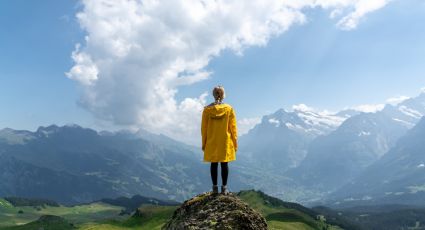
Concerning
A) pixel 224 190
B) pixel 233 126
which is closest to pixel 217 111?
pixel 233 126

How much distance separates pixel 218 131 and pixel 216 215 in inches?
146

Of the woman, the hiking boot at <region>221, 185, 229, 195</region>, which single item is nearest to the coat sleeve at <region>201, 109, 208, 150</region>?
the woman

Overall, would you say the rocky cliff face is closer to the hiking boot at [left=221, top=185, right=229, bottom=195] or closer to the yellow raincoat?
the hiking boot at [left=221, top=185, right=229, bottom=195]

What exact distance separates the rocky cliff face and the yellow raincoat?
1.79 meters

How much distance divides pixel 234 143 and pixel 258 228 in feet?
13.7

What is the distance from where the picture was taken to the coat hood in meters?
19.4

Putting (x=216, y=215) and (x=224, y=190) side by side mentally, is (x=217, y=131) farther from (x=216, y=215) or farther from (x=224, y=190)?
(x=216, y=215)

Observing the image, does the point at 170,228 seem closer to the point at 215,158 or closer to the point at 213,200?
the point at 213,200

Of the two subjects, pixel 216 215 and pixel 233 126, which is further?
pixel 233 126

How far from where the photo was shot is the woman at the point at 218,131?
1942 cm

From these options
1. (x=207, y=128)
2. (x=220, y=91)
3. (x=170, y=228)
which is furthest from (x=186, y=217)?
(x=220, y=91)

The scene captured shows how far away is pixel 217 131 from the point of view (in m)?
19.5

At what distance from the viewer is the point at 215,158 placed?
19.4m

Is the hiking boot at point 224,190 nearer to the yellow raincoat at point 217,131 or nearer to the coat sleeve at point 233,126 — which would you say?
the yellow raincoat at point 217,131
